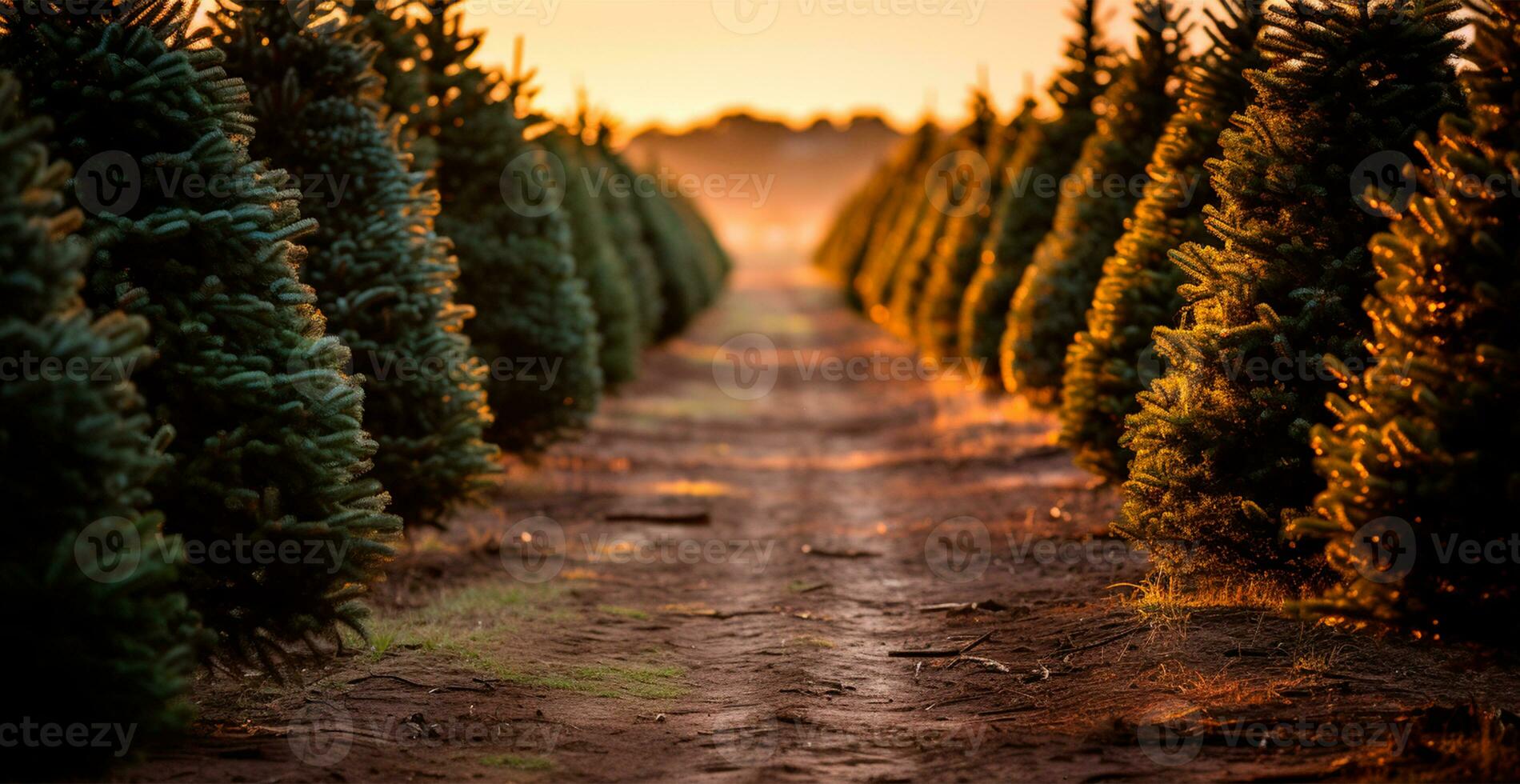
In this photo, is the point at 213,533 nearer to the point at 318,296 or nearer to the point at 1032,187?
the point at 318,296

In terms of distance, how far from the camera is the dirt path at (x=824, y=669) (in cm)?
670

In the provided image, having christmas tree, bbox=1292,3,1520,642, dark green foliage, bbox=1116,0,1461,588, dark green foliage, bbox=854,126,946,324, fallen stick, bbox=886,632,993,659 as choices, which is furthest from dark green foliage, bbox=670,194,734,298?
christmas tree, bbox=1292,3,1520,642

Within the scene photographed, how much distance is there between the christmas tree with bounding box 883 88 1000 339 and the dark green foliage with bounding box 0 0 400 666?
2111 centimetres

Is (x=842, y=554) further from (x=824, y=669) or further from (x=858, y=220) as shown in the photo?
(x=858, y=220)

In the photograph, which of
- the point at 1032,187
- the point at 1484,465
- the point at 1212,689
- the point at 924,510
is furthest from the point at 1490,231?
the point at 1032,187

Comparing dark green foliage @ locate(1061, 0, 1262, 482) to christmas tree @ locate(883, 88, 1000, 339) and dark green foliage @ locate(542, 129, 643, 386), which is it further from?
christmas tree @ locate(883, 88, 1000, 339)

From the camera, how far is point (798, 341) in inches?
1750

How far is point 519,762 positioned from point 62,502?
2834mm

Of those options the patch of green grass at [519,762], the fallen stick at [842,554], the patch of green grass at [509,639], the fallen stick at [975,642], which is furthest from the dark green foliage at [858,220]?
the patch of green grass at [519,762]

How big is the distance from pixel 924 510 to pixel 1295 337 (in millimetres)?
7931

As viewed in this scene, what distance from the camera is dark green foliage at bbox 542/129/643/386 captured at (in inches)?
954

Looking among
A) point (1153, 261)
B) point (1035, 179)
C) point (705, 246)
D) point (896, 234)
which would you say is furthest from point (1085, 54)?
point (705, 246)

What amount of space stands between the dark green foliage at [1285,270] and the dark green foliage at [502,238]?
962 cm

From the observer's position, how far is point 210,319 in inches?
281
